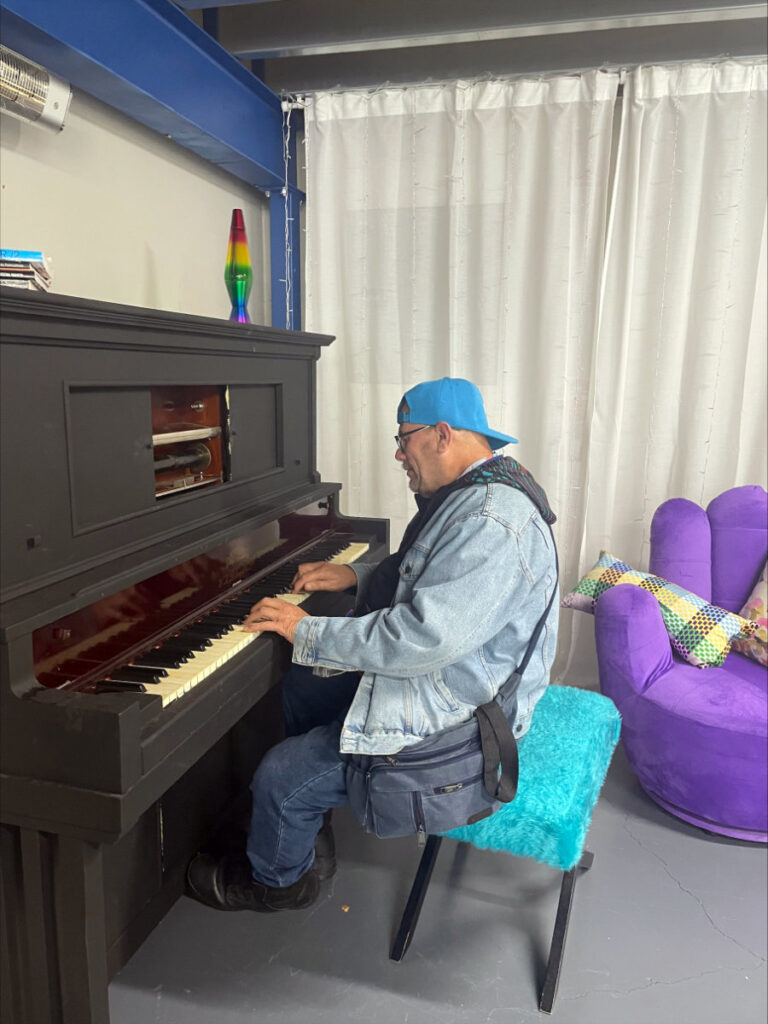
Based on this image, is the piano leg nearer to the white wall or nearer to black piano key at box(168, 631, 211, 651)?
black piano key at box(168, 631, 211, 651)

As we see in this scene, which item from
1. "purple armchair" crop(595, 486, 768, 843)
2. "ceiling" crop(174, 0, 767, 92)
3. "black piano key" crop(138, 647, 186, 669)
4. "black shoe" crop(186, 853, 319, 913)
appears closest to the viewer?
"black piano key" crop(138, 647, 186, 669)

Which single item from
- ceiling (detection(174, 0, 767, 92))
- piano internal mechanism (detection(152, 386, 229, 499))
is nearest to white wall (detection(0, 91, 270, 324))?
ceiling (detection(174, 0, 767, 92))

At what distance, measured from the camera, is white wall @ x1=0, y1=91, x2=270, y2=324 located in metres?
1.99

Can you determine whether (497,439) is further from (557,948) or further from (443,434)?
(557,948)

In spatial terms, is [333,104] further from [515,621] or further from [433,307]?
[515,621]

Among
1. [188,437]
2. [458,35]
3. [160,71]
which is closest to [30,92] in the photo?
[160,71]

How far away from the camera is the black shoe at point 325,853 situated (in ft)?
6.65

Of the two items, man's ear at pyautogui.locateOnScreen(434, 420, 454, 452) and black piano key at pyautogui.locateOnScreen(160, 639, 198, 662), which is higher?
man's ear at pyautogui.locateOnScreen(434, 420, 454, 452)

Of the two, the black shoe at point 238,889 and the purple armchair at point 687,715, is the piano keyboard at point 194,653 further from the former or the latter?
the purple armchair at point 687,715

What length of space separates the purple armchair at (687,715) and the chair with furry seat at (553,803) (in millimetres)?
319

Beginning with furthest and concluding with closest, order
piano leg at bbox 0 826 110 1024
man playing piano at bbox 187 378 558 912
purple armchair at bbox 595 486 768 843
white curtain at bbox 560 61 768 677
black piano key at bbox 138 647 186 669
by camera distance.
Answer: white curtain at bbox 560 61 768 677 → purple armchair at bbox 595 486 768 843 → man playing piano at bbox 187 378 558 912 → black piano key at bbox 138 647 186 669 → piano leg at bbox 0 826 110 1024

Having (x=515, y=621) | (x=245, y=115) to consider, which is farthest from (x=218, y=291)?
(x=515, y=621)

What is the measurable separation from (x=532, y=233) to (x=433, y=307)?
0.46 metres

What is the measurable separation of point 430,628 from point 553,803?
0.50m
